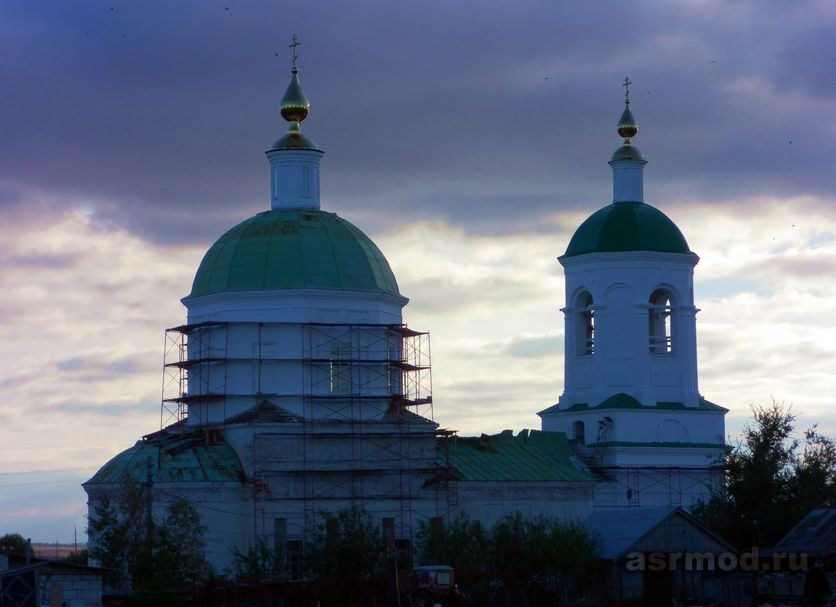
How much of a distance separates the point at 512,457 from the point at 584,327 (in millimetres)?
5691

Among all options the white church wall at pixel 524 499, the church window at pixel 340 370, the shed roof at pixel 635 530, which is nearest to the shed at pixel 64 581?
the shed roof at pixel 635 530

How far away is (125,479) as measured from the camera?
41531mm

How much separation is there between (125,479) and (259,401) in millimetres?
4962

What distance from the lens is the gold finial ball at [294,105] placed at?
49.0 meters

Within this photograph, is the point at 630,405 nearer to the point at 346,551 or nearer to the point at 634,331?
the point at 634,331

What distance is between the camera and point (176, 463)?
43.2 m

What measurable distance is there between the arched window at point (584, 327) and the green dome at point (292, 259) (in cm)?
703

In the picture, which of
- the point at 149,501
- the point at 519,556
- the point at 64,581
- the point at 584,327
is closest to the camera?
the point at 64,581

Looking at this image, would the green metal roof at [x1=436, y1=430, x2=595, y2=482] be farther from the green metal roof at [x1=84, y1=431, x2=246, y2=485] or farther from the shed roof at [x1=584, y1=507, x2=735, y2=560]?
the green metal roof at [x1=84, y1=431, x2=246, y2=485]

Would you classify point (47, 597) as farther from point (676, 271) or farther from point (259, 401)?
point (676, 271)

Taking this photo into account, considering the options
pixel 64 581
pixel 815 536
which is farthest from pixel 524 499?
pixel 64 581

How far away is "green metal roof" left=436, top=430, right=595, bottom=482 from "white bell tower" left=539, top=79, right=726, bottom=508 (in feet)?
3.64

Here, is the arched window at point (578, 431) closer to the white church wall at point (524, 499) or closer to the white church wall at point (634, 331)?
the white church wall at point (634, 331)

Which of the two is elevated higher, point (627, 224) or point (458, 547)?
point (627, 224)
